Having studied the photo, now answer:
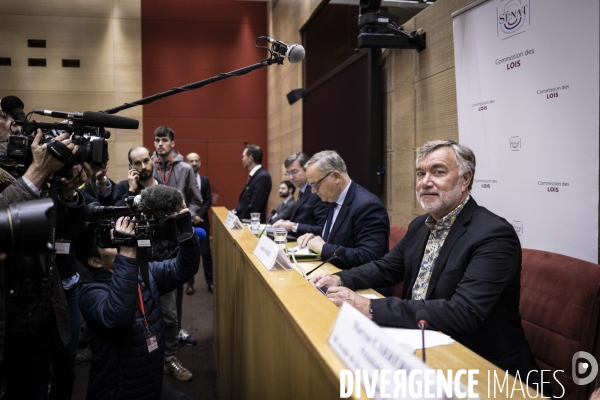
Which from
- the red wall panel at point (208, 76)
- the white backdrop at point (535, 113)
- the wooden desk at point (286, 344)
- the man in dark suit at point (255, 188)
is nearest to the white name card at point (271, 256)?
the wooden desk at point (286, 344)

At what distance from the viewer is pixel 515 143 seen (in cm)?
219

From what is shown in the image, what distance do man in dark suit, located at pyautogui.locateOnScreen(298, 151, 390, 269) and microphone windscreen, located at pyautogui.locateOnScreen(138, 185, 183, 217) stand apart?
0.86 m

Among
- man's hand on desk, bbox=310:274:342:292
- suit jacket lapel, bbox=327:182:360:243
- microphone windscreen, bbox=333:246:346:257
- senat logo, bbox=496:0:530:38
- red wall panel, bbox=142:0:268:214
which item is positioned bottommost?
man's hand on desk, bbox=310:274:342:292

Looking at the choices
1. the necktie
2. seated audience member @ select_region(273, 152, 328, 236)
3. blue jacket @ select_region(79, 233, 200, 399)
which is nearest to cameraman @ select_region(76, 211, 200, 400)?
blue jacket @ select_region(79, 233, 200, 399)

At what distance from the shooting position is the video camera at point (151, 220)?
1.51m

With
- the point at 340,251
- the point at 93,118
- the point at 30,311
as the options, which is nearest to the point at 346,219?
the point at 340,251

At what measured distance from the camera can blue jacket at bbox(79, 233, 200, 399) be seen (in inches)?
59.3

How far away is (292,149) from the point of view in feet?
21.4

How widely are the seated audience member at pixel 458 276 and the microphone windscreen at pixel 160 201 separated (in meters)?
0.58

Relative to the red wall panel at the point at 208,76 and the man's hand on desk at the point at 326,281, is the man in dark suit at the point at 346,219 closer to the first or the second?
the man's hand on desk at the point at 326,281

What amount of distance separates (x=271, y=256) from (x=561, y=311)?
0.93 meters

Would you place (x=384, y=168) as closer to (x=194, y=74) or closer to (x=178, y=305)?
(x=178, y=305)

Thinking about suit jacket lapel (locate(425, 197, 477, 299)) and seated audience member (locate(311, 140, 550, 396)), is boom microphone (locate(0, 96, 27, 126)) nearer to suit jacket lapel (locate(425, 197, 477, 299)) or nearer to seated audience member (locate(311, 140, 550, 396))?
seated audience member (locate(311, 140, 550, 396))

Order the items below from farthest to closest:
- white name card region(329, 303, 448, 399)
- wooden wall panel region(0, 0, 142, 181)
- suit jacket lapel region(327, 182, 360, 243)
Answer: wooden wall panel region(0, 0, 142, 181)
suit jacket lapel region(327, 182, 360, 243)
white name card region(329, 303, 448, 399)
